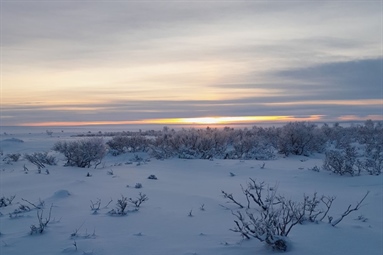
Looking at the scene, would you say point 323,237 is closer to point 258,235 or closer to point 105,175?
point 258,235

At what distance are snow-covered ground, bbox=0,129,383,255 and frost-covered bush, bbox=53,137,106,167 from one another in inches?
65.5

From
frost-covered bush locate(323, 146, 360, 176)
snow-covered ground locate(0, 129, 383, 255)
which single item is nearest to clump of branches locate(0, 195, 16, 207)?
snow-covered ground locate(0, 129, 383, 255)

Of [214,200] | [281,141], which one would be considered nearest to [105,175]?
[214,200]

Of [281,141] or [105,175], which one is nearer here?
[105,175]

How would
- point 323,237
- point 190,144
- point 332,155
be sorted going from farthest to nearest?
point 190,144 < point 332,155 < point 323,237

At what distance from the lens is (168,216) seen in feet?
22.2

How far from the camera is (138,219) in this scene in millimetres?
6523

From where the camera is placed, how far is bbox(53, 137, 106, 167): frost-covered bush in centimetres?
1411

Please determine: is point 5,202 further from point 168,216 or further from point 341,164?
point 341,164

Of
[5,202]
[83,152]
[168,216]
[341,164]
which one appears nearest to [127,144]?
[83,152]

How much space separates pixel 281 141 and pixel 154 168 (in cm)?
808

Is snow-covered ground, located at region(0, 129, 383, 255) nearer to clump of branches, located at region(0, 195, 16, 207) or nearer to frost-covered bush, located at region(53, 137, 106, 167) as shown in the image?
clump of branches, located at region(0, 195, 16, 207)

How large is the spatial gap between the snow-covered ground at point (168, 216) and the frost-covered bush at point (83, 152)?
166 cm

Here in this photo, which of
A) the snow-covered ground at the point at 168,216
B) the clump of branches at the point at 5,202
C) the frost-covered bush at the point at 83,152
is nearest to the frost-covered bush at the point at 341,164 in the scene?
the snow-covered ground at the point at 168,216
